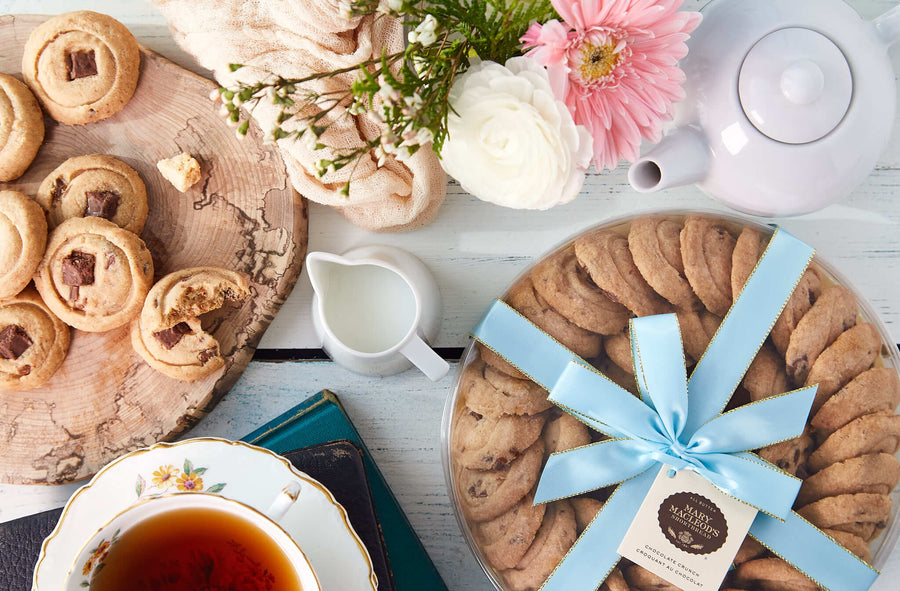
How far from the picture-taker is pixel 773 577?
0.85 meters

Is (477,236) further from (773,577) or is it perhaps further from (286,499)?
(773,577)

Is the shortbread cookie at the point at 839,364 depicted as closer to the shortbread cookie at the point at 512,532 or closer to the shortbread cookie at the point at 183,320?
the shortbread cookie at the point at 512,532

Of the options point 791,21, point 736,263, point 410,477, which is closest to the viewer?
point 791,21

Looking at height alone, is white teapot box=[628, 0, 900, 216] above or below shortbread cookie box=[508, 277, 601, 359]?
above

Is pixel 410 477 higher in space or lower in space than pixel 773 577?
lower

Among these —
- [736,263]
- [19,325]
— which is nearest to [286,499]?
[19,325]

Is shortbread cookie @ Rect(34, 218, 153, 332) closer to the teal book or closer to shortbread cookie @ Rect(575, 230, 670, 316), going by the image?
the teal book

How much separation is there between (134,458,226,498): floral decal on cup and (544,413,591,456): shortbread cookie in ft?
1.53

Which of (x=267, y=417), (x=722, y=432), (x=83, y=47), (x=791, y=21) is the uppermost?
(x=791, y=21)

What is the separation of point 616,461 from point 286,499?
419mm

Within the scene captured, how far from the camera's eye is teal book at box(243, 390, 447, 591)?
1101 mm

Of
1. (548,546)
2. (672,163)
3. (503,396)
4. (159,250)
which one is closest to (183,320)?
(159,250)

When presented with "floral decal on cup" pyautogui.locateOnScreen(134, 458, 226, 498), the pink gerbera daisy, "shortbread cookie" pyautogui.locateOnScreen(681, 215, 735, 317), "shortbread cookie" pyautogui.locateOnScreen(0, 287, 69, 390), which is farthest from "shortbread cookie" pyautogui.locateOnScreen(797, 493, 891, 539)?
"shortbread cookie" pyautogui.locateOnScreen(0, 287, 69, 390)

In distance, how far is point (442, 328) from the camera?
1.19m
